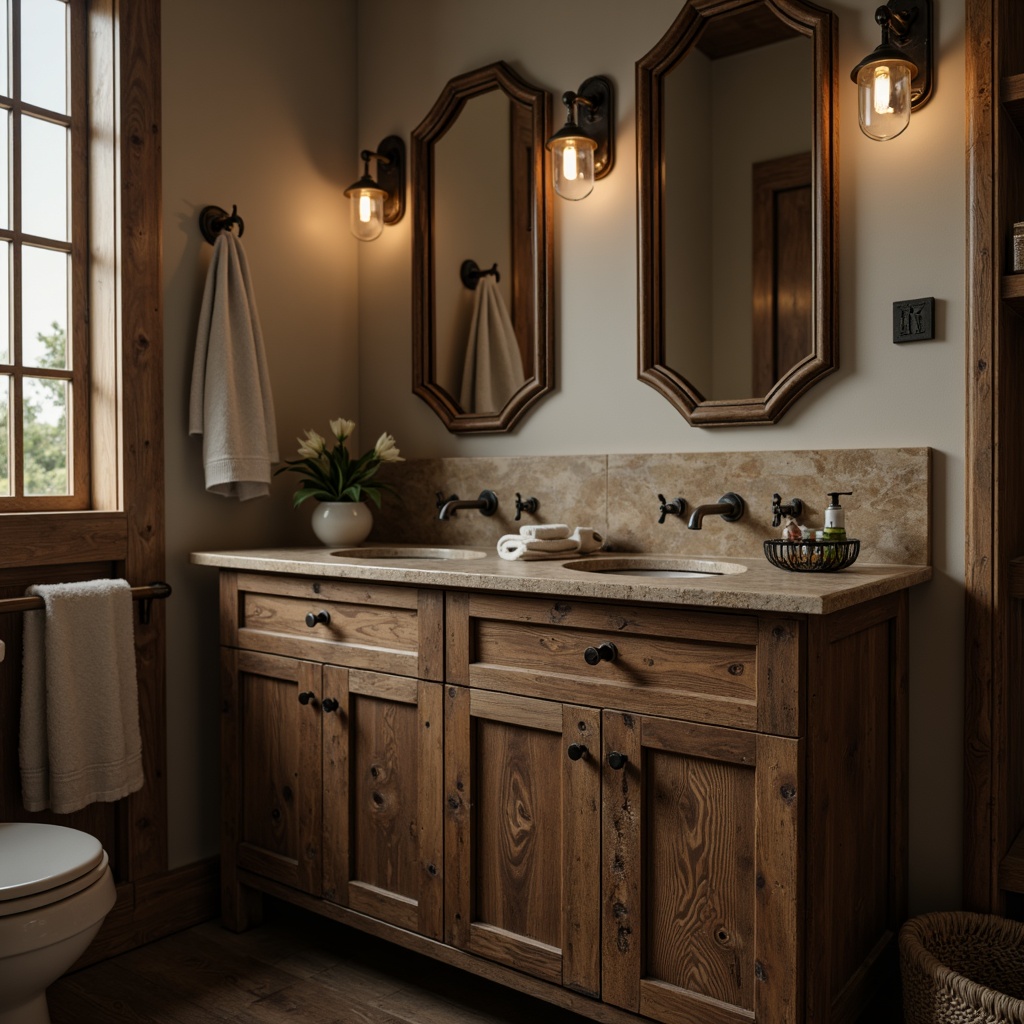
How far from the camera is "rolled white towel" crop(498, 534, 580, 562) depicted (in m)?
2.07

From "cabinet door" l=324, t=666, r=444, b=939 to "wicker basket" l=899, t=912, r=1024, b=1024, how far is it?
87 centimetres

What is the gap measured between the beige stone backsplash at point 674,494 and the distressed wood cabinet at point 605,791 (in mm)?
183

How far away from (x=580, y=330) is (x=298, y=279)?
0.86 metres

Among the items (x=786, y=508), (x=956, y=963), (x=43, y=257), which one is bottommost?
(x=956, y=963)

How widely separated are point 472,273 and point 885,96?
Result: 1119 millimetres

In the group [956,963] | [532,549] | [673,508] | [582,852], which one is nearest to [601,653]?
[582,852]

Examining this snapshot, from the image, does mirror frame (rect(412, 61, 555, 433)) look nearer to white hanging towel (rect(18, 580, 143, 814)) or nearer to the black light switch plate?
the black light switch plate

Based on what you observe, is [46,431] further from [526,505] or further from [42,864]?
[526,505]

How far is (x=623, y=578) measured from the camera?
1.70 metres

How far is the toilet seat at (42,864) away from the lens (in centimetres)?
155

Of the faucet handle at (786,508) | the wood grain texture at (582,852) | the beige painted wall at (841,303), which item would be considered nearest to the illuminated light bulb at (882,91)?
the beige painted wall at (841,303)

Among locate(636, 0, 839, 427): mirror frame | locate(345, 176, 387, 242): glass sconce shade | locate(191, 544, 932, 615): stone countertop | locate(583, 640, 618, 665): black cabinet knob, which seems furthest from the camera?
locate(345, 176, 387, 242): glass sconce shade

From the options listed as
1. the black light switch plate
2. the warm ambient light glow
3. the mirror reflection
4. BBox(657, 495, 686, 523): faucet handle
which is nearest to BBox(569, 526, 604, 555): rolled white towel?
BBox(657, 495, 686, 523): faucet handle

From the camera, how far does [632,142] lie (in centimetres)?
227
